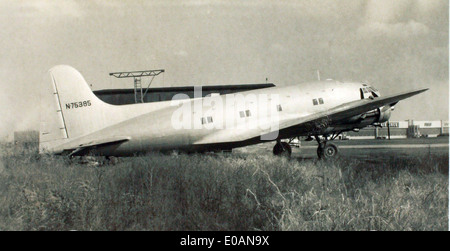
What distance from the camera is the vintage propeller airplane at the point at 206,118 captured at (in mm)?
13484

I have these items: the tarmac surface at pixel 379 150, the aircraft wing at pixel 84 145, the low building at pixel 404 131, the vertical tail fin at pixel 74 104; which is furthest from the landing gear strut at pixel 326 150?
the low building at pixel 404 131

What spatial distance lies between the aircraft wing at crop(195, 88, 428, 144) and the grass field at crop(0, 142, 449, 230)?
5.50 m

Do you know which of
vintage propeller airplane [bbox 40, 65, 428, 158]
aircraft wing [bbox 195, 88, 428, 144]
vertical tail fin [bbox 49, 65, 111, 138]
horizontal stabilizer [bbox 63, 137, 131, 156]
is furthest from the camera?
aircraft wing [bbox 195, 88, 428, 144]

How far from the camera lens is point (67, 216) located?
7020mm

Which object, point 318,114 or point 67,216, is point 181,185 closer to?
point 67,216

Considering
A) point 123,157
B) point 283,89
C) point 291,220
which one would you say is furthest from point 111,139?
point 291,220

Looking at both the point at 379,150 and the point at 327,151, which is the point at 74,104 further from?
the point at 379,150

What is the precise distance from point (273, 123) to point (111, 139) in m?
6.99

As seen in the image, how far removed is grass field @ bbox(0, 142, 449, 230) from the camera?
656 cm

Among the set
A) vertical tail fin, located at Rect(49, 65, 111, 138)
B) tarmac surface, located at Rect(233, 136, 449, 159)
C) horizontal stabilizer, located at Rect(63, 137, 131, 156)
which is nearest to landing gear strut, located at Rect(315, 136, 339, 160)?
tarmac surface, located at Rect(233, 136, 449, 159)

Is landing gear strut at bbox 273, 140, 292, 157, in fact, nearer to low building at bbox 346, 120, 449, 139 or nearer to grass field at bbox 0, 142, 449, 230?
grass field at bbox 0, 142, 449, 230

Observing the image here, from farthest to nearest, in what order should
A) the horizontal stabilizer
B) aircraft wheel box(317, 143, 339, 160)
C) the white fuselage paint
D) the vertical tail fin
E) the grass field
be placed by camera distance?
1. aircraft wheel box(317, 143, 339, 160)
2. the white fuselage paint
3. the vertical tail fin
4. the horizontal stabilizer
5. the grass field
